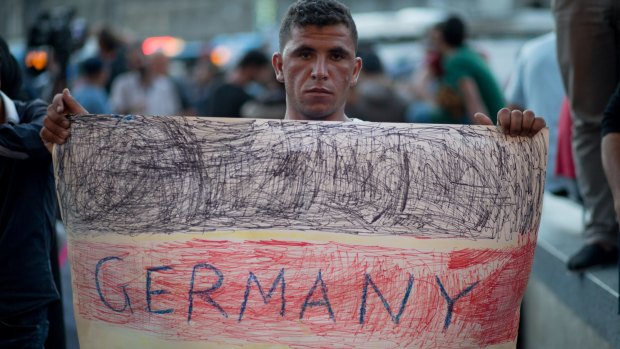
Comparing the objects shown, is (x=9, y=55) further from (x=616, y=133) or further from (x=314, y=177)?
(x=616, y=133)

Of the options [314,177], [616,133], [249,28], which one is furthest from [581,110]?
[249,28]

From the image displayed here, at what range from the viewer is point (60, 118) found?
3.19m

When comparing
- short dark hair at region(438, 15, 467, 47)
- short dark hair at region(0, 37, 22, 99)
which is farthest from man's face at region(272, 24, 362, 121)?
short dark hair at region(438, 15, 467, 47)

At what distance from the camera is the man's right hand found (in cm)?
318

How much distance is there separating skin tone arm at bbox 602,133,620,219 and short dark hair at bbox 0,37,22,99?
7.40ft

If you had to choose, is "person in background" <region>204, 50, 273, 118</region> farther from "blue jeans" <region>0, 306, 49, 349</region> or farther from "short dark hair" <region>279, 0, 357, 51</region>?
"blue jeans" <region>0, 306, 49, 349</region>

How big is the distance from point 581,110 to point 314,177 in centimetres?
255

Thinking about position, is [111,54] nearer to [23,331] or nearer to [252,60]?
[252,60]

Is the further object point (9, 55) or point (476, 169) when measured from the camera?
point (9, 55)

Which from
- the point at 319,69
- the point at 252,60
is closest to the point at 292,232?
the point at 319,69

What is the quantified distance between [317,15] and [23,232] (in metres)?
1.33

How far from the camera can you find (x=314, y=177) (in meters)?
3.06

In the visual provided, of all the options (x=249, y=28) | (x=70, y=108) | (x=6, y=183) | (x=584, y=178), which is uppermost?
(x=70, y=108)

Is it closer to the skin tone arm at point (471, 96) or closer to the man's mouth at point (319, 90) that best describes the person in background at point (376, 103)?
the skin tone arm at point (471, 96)
